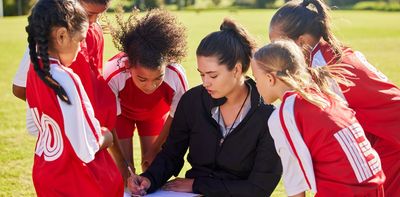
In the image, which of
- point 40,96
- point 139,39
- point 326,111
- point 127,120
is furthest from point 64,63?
point 127,120

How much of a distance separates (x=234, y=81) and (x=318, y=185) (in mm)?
913

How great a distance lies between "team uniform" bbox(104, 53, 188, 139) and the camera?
436 cm

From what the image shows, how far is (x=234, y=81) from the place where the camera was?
376 cm

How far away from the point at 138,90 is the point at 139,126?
669mm

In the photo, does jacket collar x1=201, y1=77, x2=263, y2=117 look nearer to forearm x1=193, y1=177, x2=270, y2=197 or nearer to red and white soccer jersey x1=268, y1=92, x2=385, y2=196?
forearm x1=193, y1=177, x2=270, y2=197

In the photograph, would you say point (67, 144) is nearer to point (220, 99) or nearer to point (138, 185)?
point (138, 185)

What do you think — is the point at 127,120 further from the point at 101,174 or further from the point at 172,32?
the point at 101,174

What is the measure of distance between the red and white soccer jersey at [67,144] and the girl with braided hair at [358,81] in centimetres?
148

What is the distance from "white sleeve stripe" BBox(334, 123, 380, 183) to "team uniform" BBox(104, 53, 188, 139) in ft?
5.40

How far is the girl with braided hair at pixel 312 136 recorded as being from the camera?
304 centimetres

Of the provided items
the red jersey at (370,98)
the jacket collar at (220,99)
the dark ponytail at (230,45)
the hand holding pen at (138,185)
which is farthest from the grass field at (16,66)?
the hand holding pen at (138,185)

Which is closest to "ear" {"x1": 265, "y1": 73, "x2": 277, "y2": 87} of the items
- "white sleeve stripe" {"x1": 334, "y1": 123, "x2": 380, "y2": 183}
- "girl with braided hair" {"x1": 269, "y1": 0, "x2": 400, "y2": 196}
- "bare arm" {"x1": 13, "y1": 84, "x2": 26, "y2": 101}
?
"white sleeve stripe" {"x1": 334, "y1": 123, "x2": 380, "y2": 183}

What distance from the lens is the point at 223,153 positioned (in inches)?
150

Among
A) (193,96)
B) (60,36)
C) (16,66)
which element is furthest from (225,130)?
(16,66)
